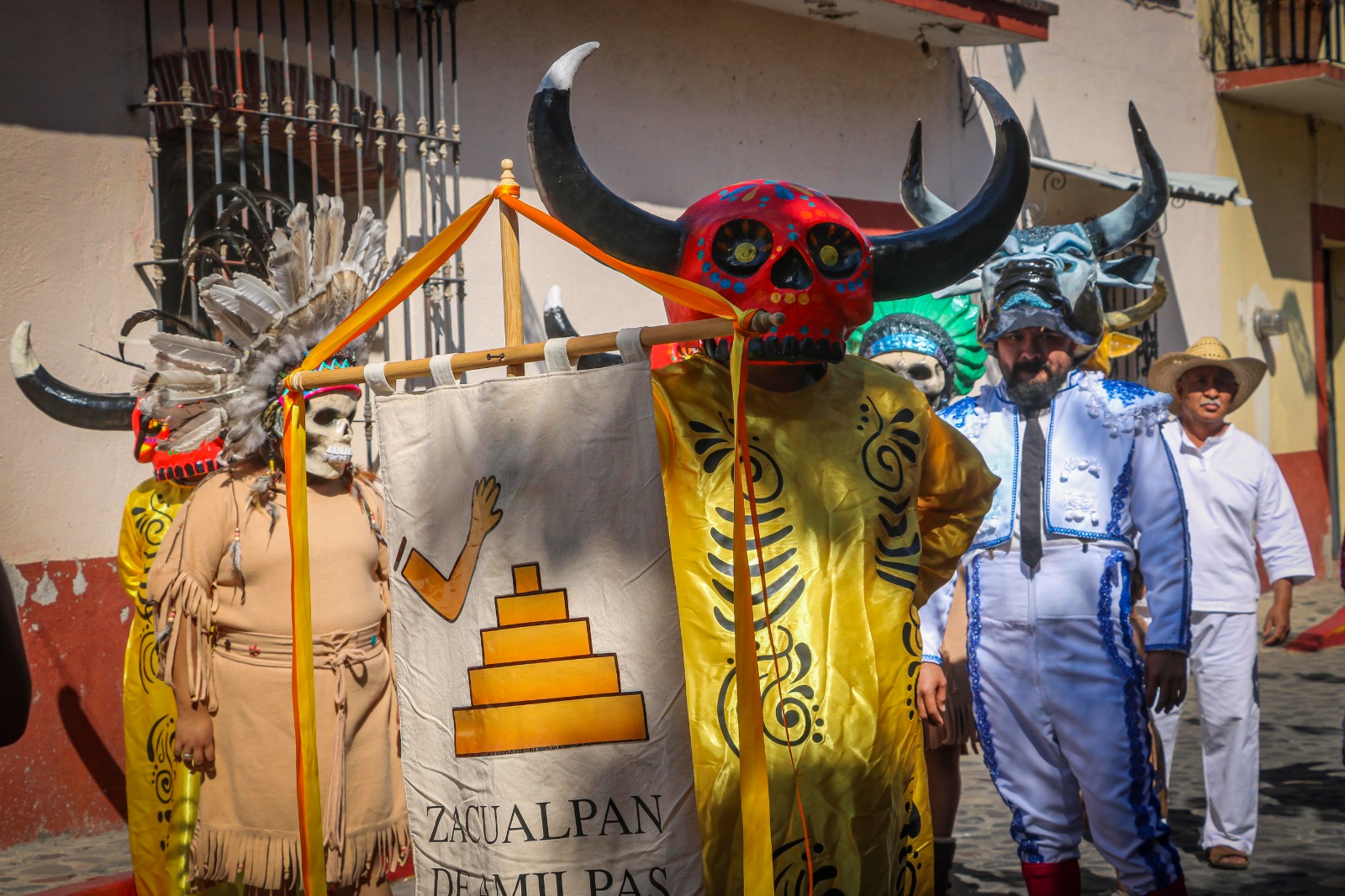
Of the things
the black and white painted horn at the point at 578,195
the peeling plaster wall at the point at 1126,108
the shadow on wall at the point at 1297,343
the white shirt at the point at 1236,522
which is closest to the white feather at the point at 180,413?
the black and white painted horn at the point at 578,195

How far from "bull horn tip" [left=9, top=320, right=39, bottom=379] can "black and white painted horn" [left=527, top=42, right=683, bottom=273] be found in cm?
344

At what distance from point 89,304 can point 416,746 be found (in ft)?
13.4

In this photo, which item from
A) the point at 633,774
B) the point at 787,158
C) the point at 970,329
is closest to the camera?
the point at 633,774

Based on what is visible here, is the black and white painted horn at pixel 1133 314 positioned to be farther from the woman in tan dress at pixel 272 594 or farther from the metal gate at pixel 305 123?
the metal gate at pixel 305 123

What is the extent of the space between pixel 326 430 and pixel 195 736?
38.7 inches

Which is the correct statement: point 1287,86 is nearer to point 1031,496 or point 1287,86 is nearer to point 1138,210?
point 1138,210

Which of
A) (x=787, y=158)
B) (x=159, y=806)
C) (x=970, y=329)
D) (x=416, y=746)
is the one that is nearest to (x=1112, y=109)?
(x=787, y=158)

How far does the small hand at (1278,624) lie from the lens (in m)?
6.07

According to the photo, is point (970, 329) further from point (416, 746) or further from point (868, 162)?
point (416, 746)

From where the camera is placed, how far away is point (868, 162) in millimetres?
Result: 10281

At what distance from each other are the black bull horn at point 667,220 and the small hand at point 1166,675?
5.32 ft

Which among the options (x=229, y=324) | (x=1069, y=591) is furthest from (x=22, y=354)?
(x=1069, y=591)

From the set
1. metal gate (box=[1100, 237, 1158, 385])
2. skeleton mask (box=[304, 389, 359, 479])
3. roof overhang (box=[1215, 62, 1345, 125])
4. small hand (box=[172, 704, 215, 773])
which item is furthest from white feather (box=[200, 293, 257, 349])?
roof overhang (box=[1215, 62, 1345, 125])

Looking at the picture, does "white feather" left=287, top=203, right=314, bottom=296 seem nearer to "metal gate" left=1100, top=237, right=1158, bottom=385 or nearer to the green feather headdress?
the green feather headdress
